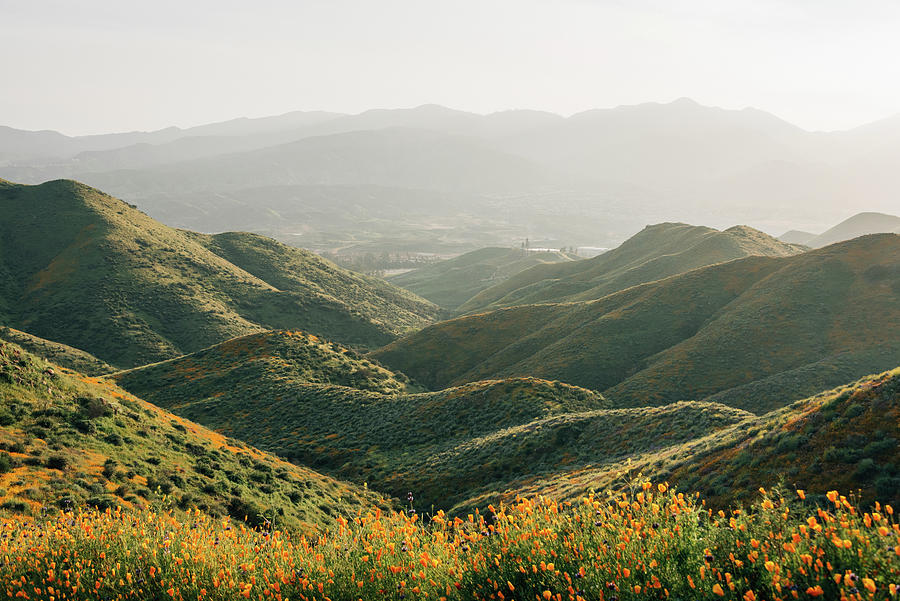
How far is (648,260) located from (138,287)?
103m

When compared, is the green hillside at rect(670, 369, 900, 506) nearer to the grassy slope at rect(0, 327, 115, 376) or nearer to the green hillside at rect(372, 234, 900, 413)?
the green hillside at rect(372, 234, 900, 413)

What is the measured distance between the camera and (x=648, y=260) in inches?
4405

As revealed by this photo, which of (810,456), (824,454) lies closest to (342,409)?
(810,456)

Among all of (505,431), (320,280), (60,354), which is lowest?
(505,431)

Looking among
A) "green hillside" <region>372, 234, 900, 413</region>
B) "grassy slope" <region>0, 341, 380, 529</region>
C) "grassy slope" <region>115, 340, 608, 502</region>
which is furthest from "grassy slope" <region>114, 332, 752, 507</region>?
"green hillside" <region>372, 234, 900, 413</region>

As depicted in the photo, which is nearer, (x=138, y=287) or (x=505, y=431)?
(x=505, y=431)

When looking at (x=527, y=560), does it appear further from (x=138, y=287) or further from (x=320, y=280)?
(x=320, y=280)

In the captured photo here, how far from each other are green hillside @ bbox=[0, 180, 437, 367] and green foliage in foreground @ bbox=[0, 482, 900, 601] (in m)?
70.7

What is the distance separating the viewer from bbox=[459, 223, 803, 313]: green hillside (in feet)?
312

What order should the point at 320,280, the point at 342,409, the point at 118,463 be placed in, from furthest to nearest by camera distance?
the point at 320,280, the point at 342,409, the point at 118,463

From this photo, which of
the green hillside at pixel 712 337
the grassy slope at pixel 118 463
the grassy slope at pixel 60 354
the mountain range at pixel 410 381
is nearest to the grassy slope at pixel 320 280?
the mountain range at pixel 410 381

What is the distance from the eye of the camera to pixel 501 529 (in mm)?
6637

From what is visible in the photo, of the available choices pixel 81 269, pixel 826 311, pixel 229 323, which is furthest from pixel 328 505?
pixel 81 269

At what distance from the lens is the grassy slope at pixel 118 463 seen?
651 inches
